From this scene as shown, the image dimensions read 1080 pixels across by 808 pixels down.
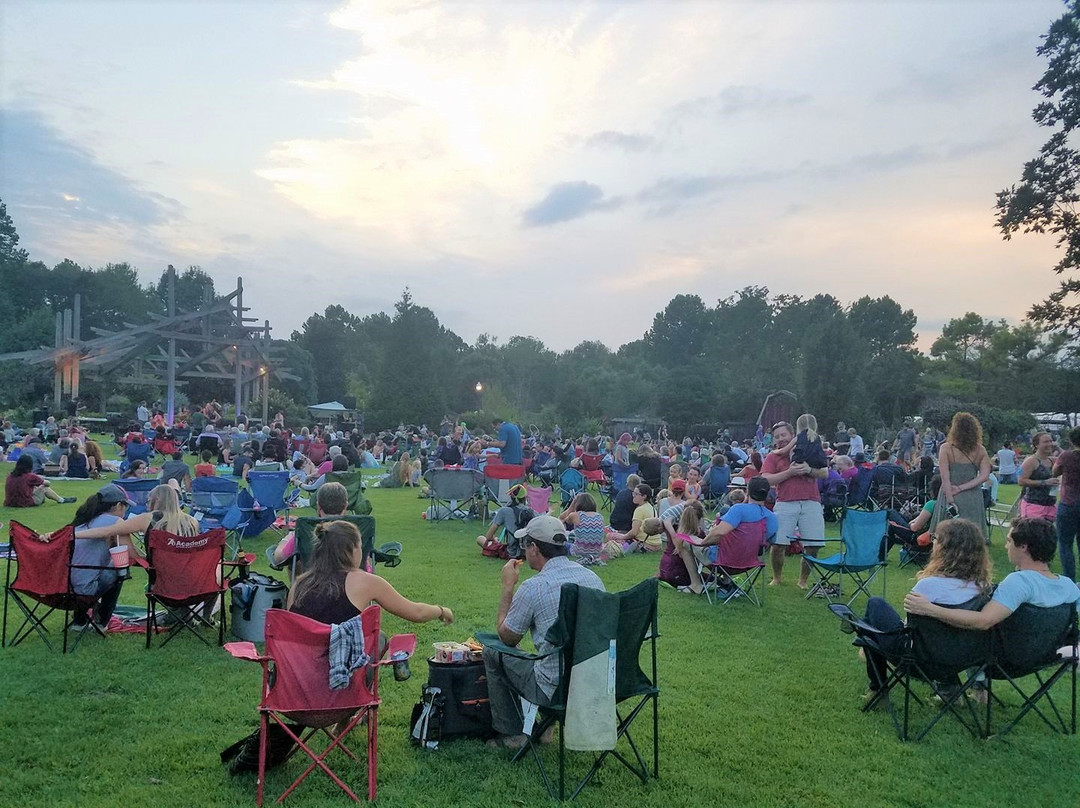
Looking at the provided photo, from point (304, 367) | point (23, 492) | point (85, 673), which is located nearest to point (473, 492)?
point (23, 492)

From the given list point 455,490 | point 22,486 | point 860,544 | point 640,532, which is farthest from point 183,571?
point 22,486

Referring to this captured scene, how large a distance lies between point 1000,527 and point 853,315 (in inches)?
2552

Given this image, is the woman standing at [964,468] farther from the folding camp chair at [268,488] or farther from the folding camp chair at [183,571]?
the folding camp chair at [268,488]

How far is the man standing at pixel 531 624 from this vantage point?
3854 mm

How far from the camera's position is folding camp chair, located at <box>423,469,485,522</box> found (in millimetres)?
12914

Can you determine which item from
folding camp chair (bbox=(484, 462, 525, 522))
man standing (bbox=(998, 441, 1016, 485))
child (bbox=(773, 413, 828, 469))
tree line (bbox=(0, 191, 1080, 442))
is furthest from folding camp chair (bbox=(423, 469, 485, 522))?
tree line (bbox=(0, 191, 1080, 442))

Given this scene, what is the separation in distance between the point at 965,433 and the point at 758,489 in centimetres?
205

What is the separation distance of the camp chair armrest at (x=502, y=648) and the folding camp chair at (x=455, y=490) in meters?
8.61

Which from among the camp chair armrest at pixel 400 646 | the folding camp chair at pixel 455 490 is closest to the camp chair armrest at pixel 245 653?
the camp chair armrest at pixel 400 646

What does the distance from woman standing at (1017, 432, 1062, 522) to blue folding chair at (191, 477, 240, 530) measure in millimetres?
9634

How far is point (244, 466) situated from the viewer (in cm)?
1576

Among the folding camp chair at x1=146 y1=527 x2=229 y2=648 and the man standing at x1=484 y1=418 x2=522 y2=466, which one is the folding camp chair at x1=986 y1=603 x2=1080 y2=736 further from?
the man standing at x1=484 y1=418 x2=522 y2=466

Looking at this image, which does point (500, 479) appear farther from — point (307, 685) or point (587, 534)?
point (307, 685)

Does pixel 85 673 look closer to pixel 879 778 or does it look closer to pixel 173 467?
pixel 879 778
